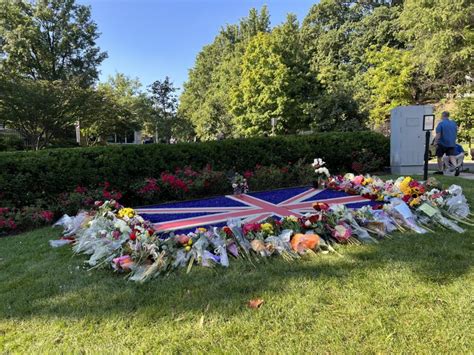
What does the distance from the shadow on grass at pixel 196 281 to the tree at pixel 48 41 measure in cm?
2223

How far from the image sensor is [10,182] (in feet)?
16.1

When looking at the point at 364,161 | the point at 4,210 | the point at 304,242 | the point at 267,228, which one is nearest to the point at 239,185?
the point at 267,228

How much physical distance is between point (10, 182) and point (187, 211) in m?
2.78

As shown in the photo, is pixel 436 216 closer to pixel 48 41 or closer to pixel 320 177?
pixel 320 177

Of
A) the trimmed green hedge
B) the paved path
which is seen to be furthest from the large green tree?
the paved path

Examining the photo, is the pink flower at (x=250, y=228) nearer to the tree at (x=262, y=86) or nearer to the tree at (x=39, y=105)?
the tree at (x=39, y=105)

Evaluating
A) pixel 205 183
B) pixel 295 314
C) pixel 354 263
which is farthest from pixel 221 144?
pixel 295 314

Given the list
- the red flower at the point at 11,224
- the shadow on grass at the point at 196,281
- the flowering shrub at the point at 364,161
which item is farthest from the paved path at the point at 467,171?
the red flower at the point at 11,224

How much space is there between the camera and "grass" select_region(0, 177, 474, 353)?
1900 mm

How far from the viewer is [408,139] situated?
334 inches

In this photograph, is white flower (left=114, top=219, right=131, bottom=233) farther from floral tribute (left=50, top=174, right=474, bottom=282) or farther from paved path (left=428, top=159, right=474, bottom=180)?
paved path (left=428, top=159, right=474, bottom=180)

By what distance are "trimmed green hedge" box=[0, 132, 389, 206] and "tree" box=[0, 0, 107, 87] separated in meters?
18.8

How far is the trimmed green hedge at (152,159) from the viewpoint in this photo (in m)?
5.09

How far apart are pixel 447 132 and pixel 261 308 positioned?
8.20 metres
